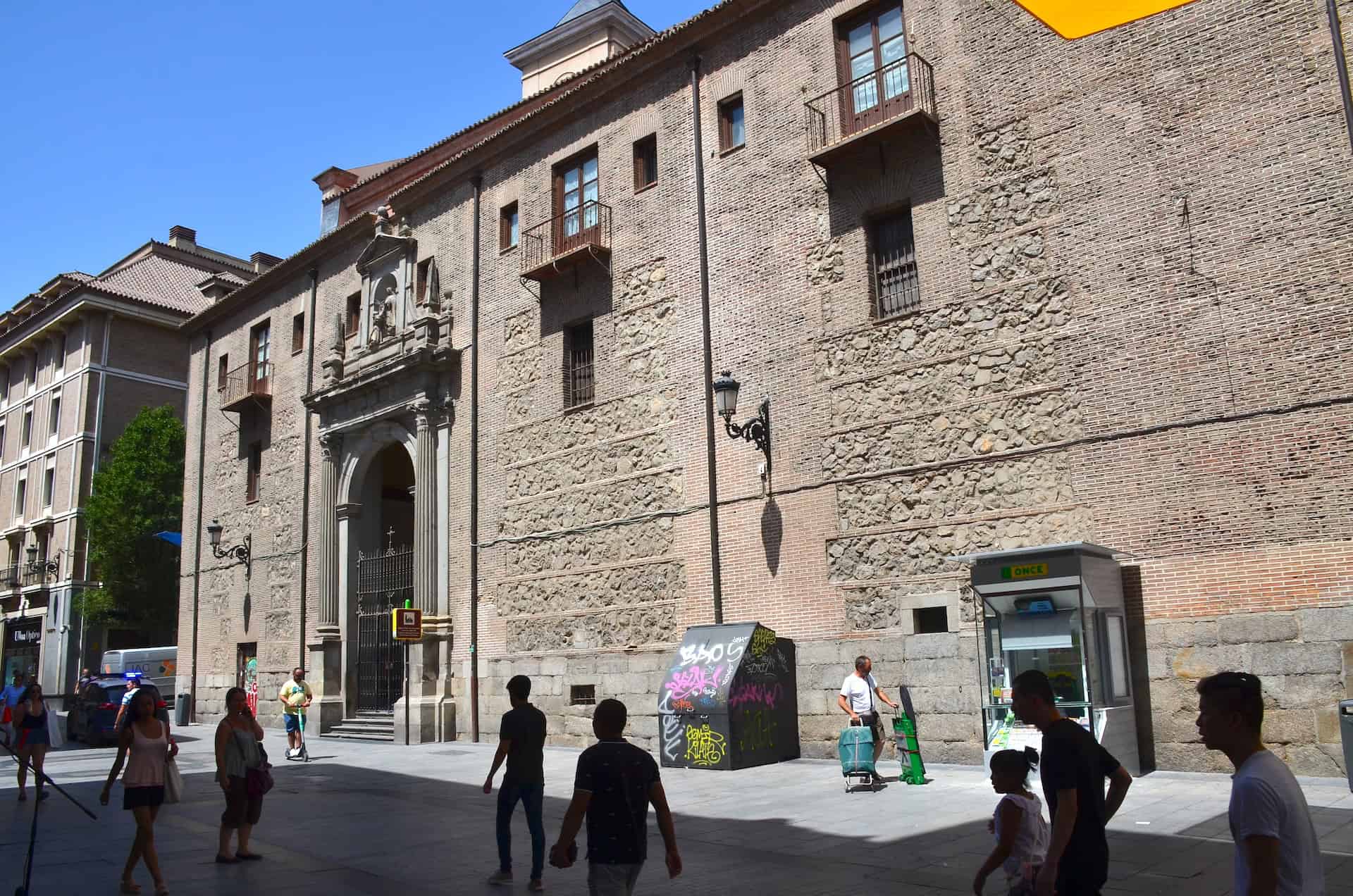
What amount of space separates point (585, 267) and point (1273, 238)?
11935 mm

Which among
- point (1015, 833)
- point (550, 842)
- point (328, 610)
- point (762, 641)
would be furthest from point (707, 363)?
point (1015, 833)

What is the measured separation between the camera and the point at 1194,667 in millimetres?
11727

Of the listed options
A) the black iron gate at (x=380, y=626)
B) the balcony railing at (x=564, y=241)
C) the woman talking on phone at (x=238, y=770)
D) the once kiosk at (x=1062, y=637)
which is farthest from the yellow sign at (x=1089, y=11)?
the black iron gate at (x=380, y=626)

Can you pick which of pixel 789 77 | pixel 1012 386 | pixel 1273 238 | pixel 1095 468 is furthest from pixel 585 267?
pixel 1273 238

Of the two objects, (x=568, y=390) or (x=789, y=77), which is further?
(x=568, y=390)

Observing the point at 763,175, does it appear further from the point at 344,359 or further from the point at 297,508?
the point at 297,508

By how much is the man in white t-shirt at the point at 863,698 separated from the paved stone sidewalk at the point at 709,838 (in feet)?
2.83

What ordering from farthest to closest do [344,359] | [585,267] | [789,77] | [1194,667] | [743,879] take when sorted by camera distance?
[344,359] < [585,267] < [789,77] < [1194,667] < [743,879]

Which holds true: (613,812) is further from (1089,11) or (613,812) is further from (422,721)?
(422,721)

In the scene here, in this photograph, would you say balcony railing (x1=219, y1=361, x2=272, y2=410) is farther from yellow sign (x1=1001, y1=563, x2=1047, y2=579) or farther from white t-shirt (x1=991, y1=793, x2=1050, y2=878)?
white t-shirt (x1=991, y1=793, x2=1050, y2=878)

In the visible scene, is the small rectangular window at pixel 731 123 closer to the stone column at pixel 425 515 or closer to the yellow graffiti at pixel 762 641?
the yellow graffiti at pixel 762 641

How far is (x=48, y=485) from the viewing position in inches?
1752

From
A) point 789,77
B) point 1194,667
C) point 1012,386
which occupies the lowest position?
point 1194,667

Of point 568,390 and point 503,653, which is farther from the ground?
point 568,390
